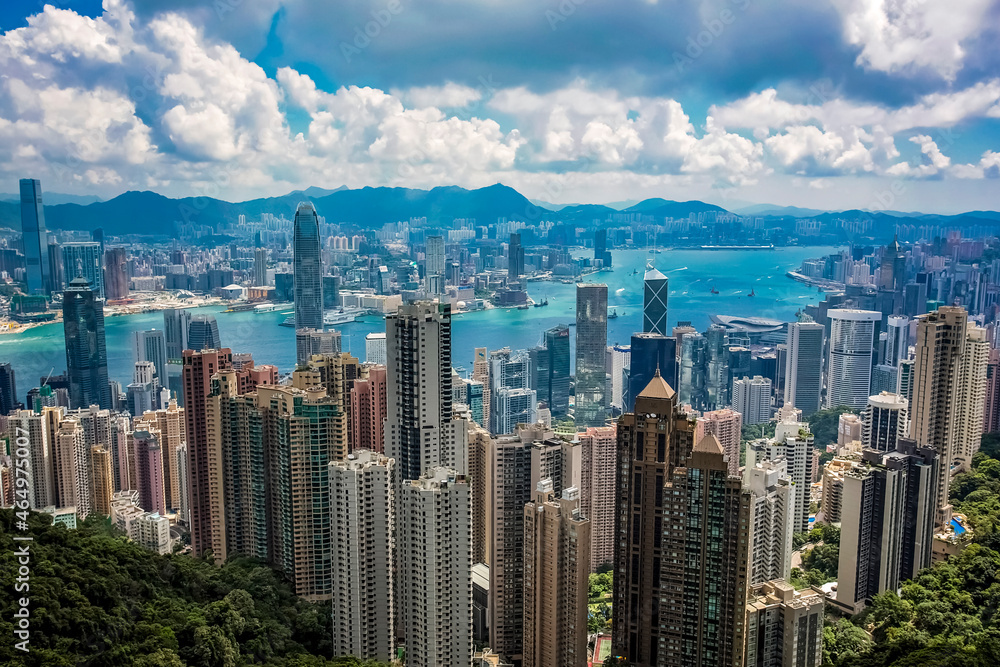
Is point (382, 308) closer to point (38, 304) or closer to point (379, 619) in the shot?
point (38, 304)

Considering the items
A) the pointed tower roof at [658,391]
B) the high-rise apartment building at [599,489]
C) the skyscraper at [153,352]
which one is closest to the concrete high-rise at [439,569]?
the pointed tower roof at [658,391]

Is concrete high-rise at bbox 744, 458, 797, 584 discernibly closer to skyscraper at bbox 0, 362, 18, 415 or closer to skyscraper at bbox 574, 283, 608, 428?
skyscraper at bbox 574, 283, 608, 428

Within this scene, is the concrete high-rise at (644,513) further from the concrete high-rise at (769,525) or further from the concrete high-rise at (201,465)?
the concrete high-rise at (201,465)

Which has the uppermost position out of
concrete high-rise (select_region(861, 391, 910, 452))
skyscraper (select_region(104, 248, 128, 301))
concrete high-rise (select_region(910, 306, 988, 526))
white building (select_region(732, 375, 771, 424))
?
skyscraper (select_region(104, 248, 128, 301))

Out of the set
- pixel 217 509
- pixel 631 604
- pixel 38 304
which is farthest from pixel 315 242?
pixel 631 604

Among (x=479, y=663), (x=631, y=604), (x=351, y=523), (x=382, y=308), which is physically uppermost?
(x=382, y=308)

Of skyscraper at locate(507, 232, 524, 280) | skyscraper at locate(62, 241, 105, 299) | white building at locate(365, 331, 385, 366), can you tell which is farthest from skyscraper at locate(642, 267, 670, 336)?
skyscraper at locate(62, 241, 105, 299)
